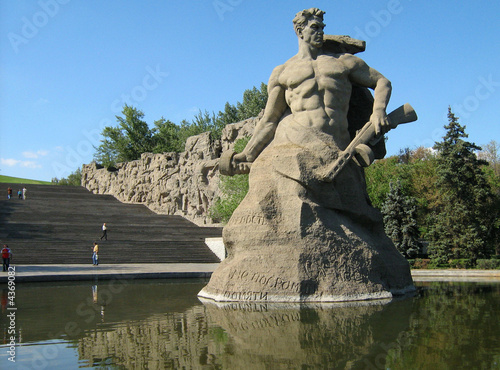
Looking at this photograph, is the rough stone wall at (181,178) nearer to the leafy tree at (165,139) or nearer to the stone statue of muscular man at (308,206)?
the leafy tree at (165,139)

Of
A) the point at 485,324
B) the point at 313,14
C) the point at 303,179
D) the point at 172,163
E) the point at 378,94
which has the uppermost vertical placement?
the point at 172,163

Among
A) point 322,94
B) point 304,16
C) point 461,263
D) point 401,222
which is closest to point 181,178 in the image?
point 401,222

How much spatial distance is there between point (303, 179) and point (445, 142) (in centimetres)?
1670

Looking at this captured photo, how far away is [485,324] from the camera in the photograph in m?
5.02

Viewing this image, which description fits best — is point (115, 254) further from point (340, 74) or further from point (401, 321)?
point (401, 321)

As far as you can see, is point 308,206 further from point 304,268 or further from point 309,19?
point 309,19

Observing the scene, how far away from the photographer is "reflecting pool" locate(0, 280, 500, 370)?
3674 mm

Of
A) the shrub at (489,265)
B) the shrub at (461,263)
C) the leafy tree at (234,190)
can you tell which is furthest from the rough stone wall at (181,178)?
the shrub at (489,265)

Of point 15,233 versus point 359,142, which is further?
point 15,233

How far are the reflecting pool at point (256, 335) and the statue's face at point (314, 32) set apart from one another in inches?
158

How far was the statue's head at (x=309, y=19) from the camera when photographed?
303 inches

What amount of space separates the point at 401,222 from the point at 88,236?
14.9 m

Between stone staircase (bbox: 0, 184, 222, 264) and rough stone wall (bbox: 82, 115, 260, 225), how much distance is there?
2.00m

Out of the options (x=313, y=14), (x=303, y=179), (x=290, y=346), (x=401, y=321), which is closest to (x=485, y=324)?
(x=401, y=321)
